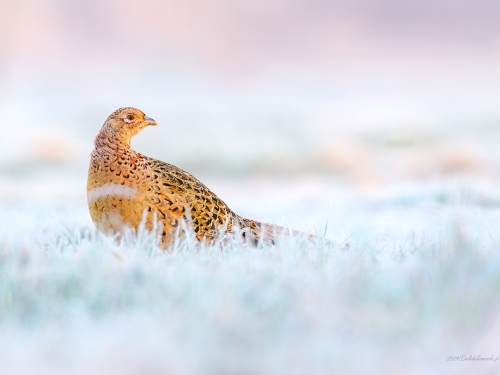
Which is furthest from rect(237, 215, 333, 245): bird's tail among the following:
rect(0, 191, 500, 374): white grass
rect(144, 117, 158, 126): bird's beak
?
rect(144, 117, 158, 126): bird's beak

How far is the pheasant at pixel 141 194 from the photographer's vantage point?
555 centimetres

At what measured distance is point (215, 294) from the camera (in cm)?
357

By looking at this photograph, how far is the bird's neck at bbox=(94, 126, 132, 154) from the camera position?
5824 mm

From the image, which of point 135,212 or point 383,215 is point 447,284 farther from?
point 383,215

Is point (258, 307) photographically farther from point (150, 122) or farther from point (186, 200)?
point (150, 122)

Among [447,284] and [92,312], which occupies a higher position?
[447,284]

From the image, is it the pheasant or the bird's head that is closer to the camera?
the pheasant

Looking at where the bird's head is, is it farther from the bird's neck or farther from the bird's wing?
the bird's wing

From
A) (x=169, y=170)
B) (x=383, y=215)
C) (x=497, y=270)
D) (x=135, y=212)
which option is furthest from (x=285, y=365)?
(x=383, y=215)

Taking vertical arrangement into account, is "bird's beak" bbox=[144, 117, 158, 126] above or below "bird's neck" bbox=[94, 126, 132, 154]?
above

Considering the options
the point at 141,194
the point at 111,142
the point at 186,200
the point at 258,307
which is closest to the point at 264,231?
the point at 186,200

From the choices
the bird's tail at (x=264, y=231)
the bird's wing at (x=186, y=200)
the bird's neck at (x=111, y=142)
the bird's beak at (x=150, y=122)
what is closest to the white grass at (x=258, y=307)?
the bird's tail at (x=264, y=231)

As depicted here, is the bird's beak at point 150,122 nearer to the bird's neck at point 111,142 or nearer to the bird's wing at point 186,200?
the bird's neck at point 111,142

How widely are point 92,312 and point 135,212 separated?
2.04 metres
